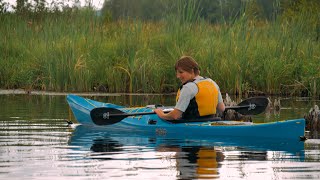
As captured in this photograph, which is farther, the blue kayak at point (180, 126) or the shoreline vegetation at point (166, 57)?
the shoreline vegetation at point (166, 57)

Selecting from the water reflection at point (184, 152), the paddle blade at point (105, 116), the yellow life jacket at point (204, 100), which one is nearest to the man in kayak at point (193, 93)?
the yellow life jacket at point (204, 100)

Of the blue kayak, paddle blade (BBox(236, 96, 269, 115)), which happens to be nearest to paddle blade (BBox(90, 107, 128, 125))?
the blue kayak

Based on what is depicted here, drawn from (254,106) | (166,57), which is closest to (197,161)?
(254,106)

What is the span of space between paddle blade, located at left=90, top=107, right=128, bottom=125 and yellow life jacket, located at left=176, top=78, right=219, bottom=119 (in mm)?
1297

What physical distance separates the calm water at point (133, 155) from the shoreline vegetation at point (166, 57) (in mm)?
4931

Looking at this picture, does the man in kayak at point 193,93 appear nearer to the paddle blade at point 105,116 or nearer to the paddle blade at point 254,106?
the paddle blade at point 105,116

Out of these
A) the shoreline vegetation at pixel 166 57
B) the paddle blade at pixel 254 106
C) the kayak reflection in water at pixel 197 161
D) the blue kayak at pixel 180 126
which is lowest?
the kayak reflection in water at pixel 197 161

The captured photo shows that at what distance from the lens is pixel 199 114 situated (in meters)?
13.8

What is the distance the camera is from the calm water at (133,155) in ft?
32.3

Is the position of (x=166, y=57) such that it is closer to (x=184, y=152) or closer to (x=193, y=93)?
(x=193, y=93)

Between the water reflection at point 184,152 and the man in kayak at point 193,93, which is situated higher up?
the man in kayak at point 193,93

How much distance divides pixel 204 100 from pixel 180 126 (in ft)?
2.07

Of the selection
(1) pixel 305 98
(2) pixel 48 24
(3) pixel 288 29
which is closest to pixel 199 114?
(1) pixel 305 98

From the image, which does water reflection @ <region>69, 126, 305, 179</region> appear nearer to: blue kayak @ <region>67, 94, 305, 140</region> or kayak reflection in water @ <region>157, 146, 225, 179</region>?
kayak reflection in water @ <region>157, 146, 225, 179</region>
